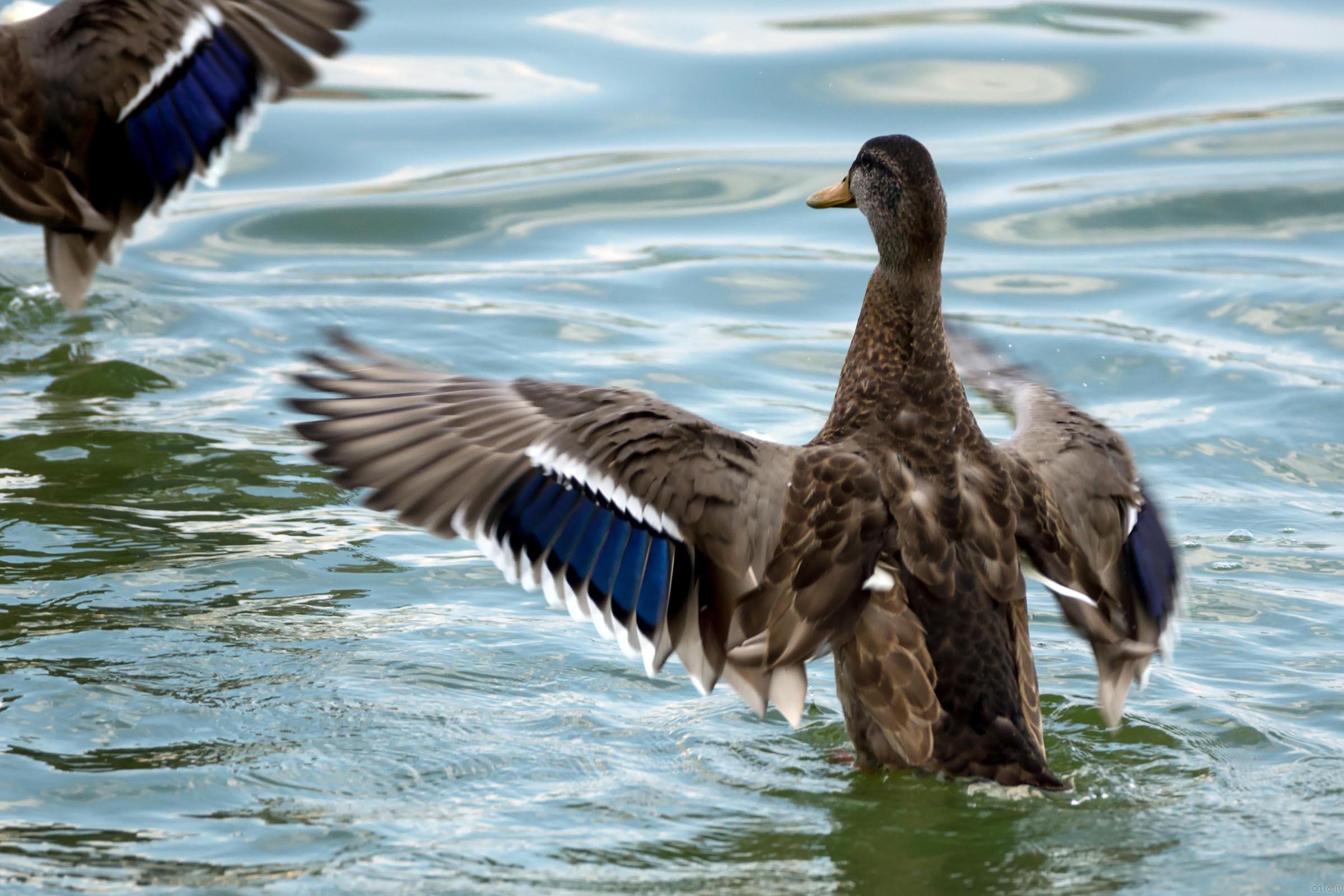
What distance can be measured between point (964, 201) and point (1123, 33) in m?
3.17

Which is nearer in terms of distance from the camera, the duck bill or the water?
the water

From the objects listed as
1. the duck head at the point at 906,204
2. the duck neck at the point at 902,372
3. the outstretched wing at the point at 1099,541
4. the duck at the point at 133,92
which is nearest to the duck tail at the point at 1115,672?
the outstretched wing at the point at 1099,541

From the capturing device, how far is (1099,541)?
203 inches

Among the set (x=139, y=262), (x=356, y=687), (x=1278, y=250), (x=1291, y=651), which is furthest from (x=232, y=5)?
(x=1278, y=250)

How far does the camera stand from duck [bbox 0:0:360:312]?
7.11 meters

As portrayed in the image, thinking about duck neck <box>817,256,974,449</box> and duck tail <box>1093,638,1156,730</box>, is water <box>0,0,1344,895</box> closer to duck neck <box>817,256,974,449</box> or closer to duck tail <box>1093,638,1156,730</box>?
duck tail <box>1093,638,1156,730</box>

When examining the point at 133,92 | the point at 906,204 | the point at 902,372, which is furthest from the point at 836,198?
the point at 133,92

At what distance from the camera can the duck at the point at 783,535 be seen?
4594 millimetres

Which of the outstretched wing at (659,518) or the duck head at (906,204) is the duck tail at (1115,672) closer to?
the outstretched wing at (659,518)

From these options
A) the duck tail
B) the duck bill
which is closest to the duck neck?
the duck bill

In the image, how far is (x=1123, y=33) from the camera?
42.7ft

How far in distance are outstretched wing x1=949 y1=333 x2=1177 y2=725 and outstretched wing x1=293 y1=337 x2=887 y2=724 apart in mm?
545

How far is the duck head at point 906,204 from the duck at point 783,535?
38 cm

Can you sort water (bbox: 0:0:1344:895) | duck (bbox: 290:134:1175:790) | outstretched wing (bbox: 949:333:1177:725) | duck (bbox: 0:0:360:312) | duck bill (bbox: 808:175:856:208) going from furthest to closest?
1. duck (bbox: 0:0:360:312)
2. duck bill (bbox: 808:175:856:208)
3. outstretched wing (bbox: 949:333:1177:725)
4. duck (bbox: 290:134:1175:790)
5. water (bbox: 0:0:1344:895)
